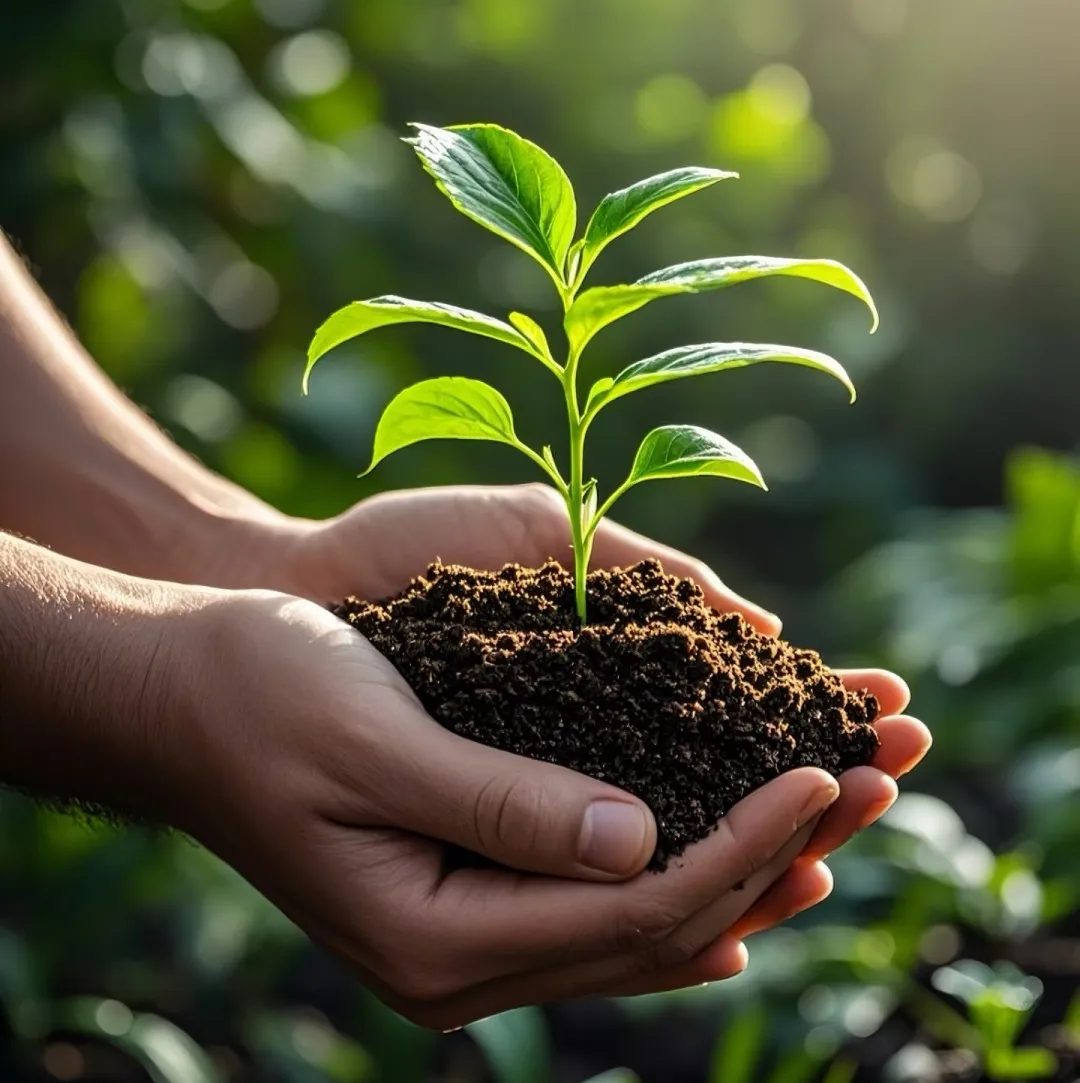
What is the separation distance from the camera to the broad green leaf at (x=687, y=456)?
1.04 metres

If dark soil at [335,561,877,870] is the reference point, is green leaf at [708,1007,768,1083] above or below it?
below

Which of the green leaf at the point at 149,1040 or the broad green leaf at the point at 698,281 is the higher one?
the broad green leaf at the point at 698,281

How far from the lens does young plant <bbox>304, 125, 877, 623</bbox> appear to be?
100 cm

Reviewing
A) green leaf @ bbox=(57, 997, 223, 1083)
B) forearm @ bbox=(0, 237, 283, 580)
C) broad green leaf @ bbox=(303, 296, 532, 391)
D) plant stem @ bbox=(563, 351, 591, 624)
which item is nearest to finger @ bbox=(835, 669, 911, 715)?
plant stem @ bbox=(563, 351, 591, 624)

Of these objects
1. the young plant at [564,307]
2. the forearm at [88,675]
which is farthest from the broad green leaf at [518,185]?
the forearm at [88,675]

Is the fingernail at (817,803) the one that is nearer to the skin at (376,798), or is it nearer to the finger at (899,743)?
the skin at (376,798)

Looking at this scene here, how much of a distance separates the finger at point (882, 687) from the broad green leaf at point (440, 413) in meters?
0.37

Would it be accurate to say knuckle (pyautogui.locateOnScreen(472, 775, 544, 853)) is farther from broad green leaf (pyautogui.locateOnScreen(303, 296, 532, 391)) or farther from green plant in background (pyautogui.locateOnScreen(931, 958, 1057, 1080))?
green plant in background (pyautogui.locateOnScreen(931, 958, 1057, 1080))

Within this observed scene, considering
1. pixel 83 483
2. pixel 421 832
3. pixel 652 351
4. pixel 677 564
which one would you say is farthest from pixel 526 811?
pixel 652 351

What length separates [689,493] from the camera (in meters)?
3.03

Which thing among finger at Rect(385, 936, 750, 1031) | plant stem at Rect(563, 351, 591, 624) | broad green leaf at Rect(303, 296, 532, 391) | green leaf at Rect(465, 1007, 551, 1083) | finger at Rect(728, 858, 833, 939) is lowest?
green leaf at Rect(465, 1007, 551, 1083)

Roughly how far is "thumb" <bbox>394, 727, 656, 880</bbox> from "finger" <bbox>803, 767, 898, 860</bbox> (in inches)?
7.0

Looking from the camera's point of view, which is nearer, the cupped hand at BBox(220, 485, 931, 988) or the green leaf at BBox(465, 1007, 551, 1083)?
the cupped hand at BBox(220, 485, 931, 988)

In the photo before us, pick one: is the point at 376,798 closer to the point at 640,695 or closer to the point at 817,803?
the point at 640,695
